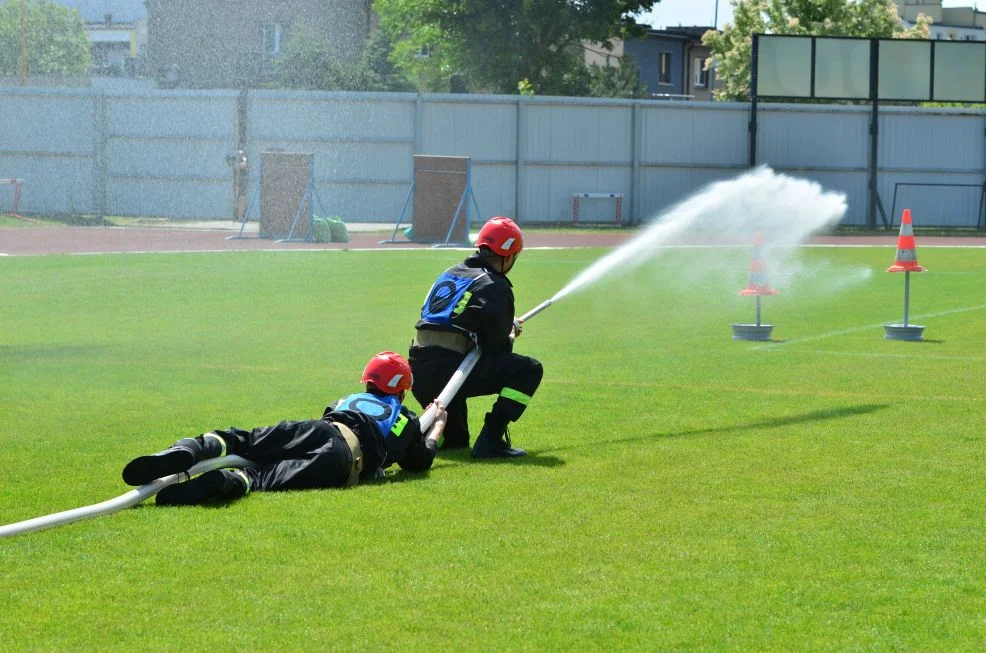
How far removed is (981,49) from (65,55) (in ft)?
170

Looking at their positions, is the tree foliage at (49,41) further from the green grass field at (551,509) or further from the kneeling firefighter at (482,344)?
the kneeling firefighter at (482,344)

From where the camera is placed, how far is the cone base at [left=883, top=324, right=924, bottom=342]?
52.7 feet

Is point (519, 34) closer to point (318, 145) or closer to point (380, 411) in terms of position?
point (318, 145)

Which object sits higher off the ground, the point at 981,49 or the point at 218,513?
the point at 981,49

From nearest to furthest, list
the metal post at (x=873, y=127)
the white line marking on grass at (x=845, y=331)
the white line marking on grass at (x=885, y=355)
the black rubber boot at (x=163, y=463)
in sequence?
the black rubber boot at (x=163, y=463) → the white line marking on grass at (x=885, y=355) → the white line marking on grass at (x=845, y=331) → the metal post at (x=873, y=127)

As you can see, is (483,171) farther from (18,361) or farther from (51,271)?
(18,361)

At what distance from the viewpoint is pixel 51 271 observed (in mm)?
23500

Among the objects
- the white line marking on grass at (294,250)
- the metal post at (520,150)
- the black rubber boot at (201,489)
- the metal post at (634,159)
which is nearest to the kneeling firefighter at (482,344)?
the black rubber boot at (201,489)

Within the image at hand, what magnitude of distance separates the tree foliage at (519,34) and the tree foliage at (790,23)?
735cm

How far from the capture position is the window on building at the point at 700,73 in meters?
96.9

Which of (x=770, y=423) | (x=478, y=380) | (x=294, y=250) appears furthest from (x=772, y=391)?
(x=294, y=250)

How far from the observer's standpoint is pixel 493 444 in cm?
905

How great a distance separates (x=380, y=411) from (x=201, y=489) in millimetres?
1181

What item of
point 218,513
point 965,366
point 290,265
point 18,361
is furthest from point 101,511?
point 290,265
